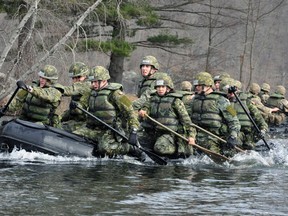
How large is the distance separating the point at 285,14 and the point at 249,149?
174 ft

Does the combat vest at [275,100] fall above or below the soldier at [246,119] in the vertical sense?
above

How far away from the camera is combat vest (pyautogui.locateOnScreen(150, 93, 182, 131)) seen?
15805 millimetres

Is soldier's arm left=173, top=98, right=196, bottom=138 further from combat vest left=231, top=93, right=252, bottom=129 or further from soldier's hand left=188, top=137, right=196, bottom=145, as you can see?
combat vest left=231, top=93, right=252, bottom=129

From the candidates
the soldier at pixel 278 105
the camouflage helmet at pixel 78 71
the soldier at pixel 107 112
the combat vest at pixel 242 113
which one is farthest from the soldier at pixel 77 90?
the soldier at pixel 278 105

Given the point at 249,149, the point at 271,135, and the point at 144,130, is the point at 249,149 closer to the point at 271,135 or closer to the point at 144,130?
the point at 144,130

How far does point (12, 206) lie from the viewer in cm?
1036

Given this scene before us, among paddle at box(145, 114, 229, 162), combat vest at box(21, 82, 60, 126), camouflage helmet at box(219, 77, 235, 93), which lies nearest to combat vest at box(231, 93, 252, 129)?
camouflage helmet at box(219, 77, 235, 93)

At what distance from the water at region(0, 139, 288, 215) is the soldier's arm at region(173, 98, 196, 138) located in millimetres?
717

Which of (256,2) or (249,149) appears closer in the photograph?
(249,149)

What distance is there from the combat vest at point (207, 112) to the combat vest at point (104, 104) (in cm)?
199

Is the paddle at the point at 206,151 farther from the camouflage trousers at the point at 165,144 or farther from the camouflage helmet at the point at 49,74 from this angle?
the camouflage helmet at the point at 49,74

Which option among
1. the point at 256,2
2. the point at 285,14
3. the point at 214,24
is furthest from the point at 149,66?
the point at 285,14

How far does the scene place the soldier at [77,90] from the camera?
1647 cm

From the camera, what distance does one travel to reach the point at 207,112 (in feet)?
Answer: 54.8
